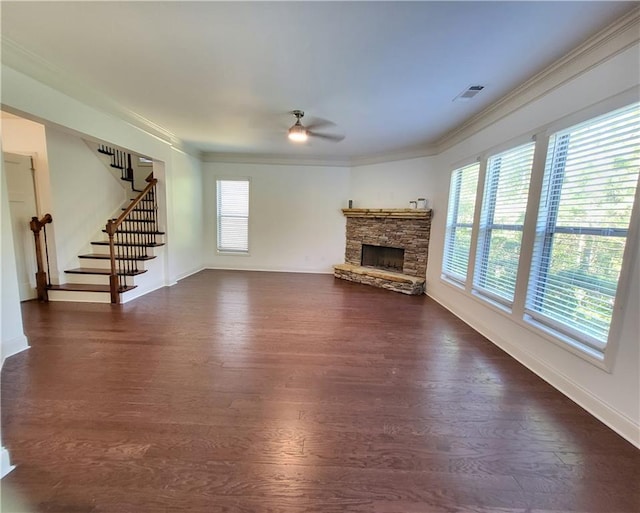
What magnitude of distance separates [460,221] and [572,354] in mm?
2329

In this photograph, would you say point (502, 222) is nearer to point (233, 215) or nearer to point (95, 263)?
point (233, 215)

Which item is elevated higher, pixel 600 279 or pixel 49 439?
pixel 600 279

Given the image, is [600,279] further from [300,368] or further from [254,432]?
[254,432]

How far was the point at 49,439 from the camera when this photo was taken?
1.56 m

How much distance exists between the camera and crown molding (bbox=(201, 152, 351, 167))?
20.3 feet

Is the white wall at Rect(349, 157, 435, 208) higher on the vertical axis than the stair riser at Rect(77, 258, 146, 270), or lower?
higher

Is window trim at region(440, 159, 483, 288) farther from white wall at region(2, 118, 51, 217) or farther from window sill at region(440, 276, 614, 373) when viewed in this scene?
white wall at region(2, 118, 51, 217)

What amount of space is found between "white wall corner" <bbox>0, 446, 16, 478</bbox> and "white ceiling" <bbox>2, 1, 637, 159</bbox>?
105 inches

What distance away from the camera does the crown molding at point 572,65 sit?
Answer: 5.97 ft

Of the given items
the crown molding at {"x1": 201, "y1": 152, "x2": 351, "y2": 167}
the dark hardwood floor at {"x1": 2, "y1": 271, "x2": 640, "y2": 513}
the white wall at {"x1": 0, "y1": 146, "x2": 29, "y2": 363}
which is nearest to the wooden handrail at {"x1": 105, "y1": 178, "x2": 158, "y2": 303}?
the dark hardwood floor at {"x1": 2, "y1": 271, "x2": 640, "y2": 513}

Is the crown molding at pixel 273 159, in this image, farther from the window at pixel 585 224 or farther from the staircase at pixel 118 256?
the window at pixel 585 224

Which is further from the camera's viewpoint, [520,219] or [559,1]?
[520,219]

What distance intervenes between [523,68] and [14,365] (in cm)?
501

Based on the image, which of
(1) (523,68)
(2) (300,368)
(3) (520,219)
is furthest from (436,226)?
(2) (300,368)
